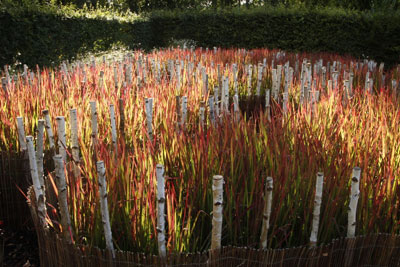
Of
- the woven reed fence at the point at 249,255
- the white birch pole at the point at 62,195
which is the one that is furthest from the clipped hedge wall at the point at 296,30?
the white birch pole at the point at 62,195

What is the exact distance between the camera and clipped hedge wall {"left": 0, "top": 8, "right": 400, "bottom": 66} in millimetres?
7441

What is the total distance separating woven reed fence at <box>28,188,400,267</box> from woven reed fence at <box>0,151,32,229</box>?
959mm

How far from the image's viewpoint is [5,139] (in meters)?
2.73

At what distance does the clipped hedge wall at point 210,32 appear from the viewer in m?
7.44

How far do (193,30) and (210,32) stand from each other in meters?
0.80

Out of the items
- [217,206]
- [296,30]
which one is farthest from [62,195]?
[296,30]

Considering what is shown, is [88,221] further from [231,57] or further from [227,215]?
[231,57]

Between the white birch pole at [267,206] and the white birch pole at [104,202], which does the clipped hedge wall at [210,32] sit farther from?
the white birch pole at [267,206]

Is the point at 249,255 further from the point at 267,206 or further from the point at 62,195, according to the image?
the point at 62,195

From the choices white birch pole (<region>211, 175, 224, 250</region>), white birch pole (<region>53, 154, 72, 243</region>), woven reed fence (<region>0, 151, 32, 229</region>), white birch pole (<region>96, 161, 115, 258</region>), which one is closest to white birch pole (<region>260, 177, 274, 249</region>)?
white birch pole (<region>211, 175, 224, 250</region>)

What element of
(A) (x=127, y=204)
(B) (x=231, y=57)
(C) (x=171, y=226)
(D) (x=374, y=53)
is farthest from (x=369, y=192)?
(D) (x=374, y=53)

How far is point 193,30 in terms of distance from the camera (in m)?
14.1

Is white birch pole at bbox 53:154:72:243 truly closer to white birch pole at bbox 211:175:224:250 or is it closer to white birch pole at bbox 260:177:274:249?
white birch pole at bbox 211:175:224:250

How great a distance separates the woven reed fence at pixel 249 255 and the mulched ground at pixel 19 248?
698 mm
